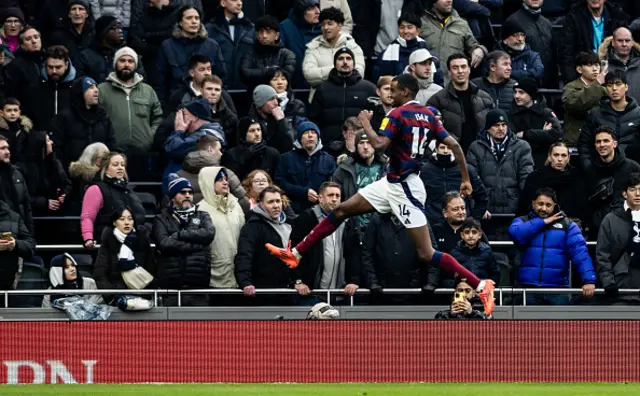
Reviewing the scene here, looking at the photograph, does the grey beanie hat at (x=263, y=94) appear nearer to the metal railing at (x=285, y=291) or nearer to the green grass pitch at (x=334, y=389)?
the metal railing at (x=285, y=291)

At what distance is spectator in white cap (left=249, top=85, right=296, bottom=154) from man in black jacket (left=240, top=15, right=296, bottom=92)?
1.18 meters

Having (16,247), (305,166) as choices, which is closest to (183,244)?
(16,247)

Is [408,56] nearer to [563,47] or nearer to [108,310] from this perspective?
[563,47]

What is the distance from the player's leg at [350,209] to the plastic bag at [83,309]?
7.66 ft

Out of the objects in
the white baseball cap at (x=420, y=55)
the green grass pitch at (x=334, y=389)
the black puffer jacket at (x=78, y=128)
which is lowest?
the green grass pitch at (x=334, y=389)

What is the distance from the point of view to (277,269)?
17.9 metres

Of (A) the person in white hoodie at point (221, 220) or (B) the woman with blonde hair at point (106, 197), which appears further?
(B) the woman with blonde hair at point (106, 197)

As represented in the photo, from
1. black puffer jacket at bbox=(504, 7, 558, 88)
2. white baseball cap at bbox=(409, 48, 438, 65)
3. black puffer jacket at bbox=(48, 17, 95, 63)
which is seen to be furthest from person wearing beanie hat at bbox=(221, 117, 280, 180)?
Result: black puffer jacket at bbox=(504, 7, 558, 88)

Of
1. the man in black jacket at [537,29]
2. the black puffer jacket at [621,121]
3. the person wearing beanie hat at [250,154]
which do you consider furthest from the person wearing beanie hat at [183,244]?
the man in black jacket at [537,29]

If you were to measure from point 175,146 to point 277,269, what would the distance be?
246 centimetres

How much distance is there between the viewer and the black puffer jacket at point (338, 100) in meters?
20.4

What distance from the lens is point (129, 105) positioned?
20484 millimetres

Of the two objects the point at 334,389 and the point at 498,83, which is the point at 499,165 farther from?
the point at 334,389

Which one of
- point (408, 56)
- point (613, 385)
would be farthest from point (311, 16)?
point (613, 385)
